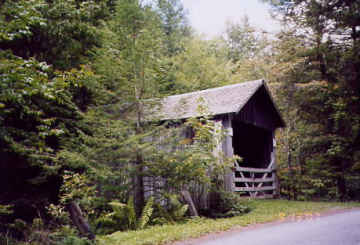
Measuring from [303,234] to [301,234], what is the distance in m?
0.04

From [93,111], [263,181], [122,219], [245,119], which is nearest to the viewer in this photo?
[122,219]

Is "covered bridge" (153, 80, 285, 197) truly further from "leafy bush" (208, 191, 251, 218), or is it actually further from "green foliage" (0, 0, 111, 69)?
"green foliage" (0, 0, 111, 69)

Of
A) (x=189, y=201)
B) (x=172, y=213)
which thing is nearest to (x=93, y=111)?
(x=172, y=213)

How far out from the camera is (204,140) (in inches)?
394

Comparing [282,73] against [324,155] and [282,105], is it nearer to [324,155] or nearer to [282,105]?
[282,105]

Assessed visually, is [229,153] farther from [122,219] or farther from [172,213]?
[122,219]

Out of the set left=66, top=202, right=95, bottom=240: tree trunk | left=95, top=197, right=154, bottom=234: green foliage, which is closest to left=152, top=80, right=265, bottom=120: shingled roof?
left=95, top=197, right=154, bottom=234: green foliage

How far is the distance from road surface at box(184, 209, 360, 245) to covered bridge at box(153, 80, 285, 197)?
13.3 feet

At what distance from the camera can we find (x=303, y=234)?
6.48m

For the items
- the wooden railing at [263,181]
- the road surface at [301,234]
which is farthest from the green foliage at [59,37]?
the wooden railing at [263,181]

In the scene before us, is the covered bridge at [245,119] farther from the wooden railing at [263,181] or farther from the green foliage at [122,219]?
the green foliage at [122,219]

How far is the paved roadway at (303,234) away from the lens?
5.82m

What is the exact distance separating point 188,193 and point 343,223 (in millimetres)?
4140

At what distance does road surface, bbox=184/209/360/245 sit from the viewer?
19.1 feet
